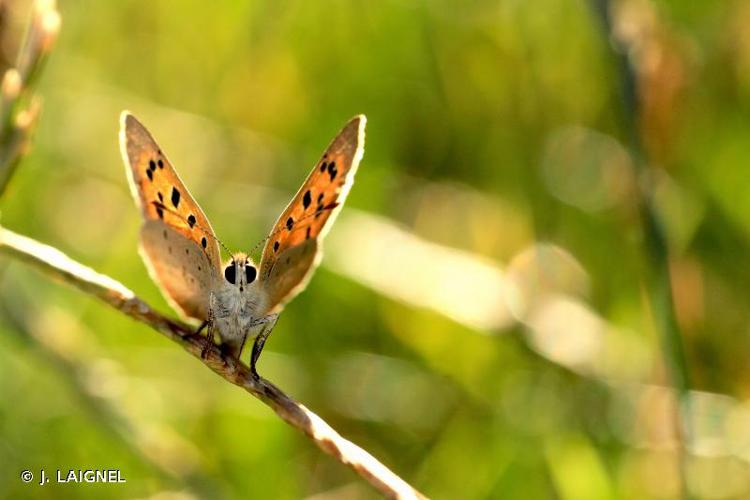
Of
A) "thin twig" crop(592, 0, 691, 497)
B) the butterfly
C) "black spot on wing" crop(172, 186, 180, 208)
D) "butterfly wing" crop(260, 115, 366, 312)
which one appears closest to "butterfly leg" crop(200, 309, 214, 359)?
the butterfly

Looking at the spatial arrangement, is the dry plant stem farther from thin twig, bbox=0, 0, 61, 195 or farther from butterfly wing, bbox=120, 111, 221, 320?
butterfly wing, bbox=120, 111, 221, 320

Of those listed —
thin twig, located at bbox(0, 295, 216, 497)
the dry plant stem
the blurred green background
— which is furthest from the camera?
the blurred green background

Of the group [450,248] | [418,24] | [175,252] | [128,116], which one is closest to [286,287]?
[175,252]

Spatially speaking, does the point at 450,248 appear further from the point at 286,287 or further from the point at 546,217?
the point at 286,287

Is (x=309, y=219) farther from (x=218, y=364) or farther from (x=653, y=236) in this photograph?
(x=653, y=236)

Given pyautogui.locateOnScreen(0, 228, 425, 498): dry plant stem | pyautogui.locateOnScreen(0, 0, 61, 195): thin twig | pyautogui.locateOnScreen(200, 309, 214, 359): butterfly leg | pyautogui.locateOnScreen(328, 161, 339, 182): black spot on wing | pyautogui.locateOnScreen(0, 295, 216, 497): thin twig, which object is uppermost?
pyautogui.locateOnScreen(0, 0, 61, 195): thin twig

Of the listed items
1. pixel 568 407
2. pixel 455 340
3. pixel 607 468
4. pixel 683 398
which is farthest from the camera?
pixel 455 340

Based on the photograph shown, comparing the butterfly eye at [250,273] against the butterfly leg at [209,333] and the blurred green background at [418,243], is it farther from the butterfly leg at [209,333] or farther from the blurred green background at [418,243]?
the blurred green background at [418,243]

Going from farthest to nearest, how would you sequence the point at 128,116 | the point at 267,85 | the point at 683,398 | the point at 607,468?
the point at 267,85, the point at 607,468, the point at 683,398, the point at 128,116
